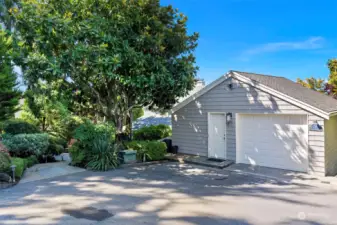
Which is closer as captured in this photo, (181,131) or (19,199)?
(19,199)

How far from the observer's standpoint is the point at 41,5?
9.06 m

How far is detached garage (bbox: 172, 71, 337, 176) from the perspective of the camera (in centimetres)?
817

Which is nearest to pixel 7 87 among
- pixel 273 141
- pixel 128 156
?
pixel 128 156

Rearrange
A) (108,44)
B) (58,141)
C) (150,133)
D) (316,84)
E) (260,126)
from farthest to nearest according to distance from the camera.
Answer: (316,84), (150,133), (58,141), (260,126), (108,44)

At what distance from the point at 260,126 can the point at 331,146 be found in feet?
8.16

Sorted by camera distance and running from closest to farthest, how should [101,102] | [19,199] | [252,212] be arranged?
[252,212] < [19,199] < [101,102]

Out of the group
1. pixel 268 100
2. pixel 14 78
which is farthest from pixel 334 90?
pixel 14 78

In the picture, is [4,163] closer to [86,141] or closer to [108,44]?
[86,141]

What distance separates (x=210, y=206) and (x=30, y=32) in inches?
339

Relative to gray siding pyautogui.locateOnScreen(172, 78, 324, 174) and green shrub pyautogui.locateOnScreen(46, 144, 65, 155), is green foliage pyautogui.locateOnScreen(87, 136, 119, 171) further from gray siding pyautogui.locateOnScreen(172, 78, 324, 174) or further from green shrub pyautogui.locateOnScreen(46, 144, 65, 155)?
gray siding pyautogui.locateOnScreen(172, 78, 324, 174)

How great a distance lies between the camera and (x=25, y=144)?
9633 mm

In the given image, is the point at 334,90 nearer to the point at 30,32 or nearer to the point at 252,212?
the point at 252,212

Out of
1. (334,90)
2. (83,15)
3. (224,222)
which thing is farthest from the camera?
(334,90)

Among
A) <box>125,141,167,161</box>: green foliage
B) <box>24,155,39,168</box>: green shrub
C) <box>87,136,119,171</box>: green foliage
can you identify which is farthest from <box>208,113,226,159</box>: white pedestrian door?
<box>24,155,39,168</box>: green shrub
